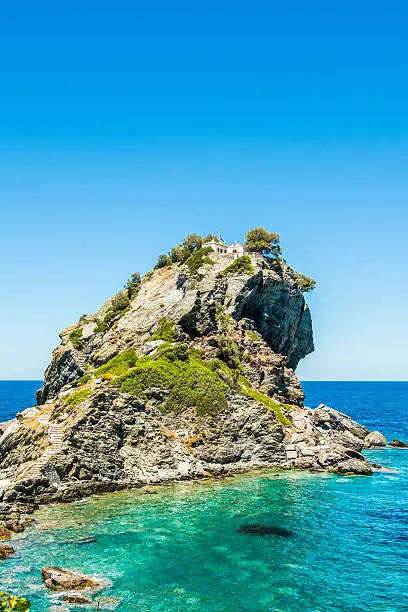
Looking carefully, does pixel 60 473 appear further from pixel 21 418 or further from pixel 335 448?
pixel 335 448

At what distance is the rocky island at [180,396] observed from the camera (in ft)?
171

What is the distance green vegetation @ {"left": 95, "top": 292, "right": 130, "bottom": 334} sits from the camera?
88312 mm

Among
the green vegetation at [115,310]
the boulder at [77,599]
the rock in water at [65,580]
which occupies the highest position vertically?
the green vegetation at [115,310]

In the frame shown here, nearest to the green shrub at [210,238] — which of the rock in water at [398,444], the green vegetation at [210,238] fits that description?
the green vegetation at [210,238]

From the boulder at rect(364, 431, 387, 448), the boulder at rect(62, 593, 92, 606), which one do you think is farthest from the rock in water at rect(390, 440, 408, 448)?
the boulder at rect(62, 593, 92, 606)

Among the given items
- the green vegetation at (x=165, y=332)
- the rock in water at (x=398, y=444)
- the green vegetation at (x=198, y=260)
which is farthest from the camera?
the green vegetation at (x=198, y=260)

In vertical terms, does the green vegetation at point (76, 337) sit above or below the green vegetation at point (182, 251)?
below

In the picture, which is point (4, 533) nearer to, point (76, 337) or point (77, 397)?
point (77, 397)

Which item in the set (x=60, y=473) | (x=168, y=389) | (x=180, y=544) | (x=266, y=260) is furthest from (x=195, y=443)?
(x=266, y=260)

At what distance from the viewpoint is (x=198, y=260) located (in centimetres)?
9469

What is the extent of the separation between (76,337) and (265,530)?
61.2 meters

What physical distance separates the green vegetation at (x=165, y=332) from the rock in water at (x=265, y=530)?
36363 millimetres

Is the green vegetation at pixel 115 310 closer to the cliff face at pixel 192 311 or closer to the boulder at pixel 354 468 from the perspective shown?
the cliff face at pixel 192 311

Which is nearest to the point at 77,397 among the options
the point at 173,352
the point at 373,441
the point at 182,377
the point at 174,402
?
the point at 174,402
